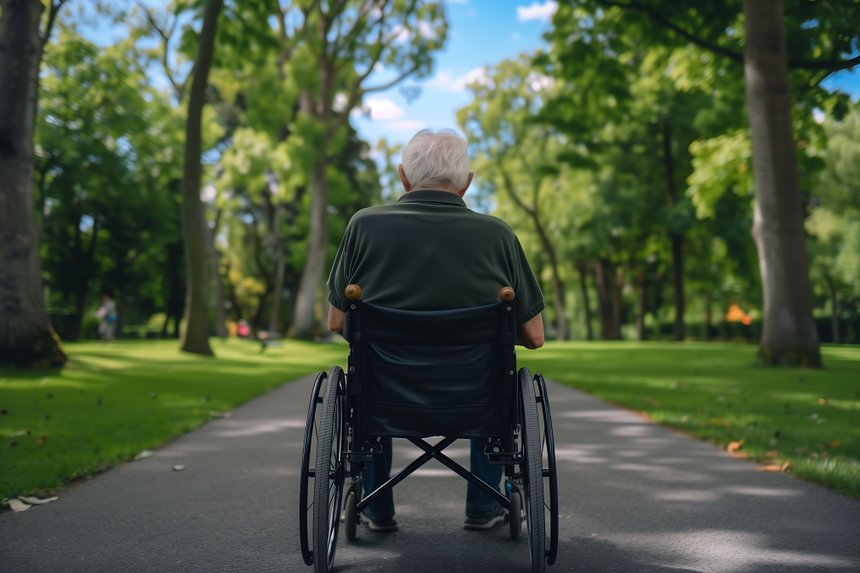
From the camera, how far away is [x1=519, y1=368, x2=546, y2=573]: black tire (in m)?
2.74

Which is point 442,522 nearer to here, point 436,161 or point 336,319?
point 336,319

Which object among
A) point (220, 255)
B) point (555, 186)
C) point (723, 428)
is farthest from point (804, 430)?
point (220, 255)

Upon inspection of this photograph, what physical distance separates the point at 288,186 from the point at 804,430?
972 inches

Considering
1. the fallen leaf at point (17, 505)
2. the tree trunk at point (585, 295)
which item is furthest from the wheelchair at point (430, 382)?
the tree trunk at point (585, 295)

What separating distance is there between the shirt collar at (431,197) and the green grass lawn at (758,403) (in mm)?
3064

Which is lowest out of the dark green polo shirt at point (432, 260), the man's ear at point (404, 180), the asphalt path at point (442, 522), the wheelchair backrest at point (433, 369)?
the asphalt path at point (442, 522)

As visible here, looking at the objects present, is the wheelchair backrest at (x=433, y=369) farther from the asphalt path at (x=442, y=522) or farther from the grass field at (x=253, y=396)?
the grass field at (x=253, y=396)

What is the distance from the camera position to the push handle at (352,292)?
116 inches

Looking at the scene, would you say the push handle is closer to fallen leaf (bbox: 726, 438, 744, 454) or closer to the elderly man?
the elderly man

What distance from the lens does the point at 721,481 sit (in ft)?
16.0

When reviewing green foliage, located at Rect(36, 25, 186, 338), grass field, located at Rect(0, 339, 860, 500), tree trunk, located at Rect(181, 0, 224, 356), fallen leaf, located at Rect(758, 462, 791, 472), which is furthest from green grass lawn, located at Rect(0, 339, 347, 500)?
green foliage, located at Rect(36, 25, 186, 338)

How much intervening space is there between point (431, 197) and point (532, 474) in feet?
4.09

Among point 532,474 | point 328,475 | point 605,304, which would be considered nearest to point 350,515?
point 328,475

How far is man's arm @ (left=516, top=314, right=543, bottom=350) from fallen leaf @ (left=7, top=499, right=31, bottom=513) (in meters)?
2.89
